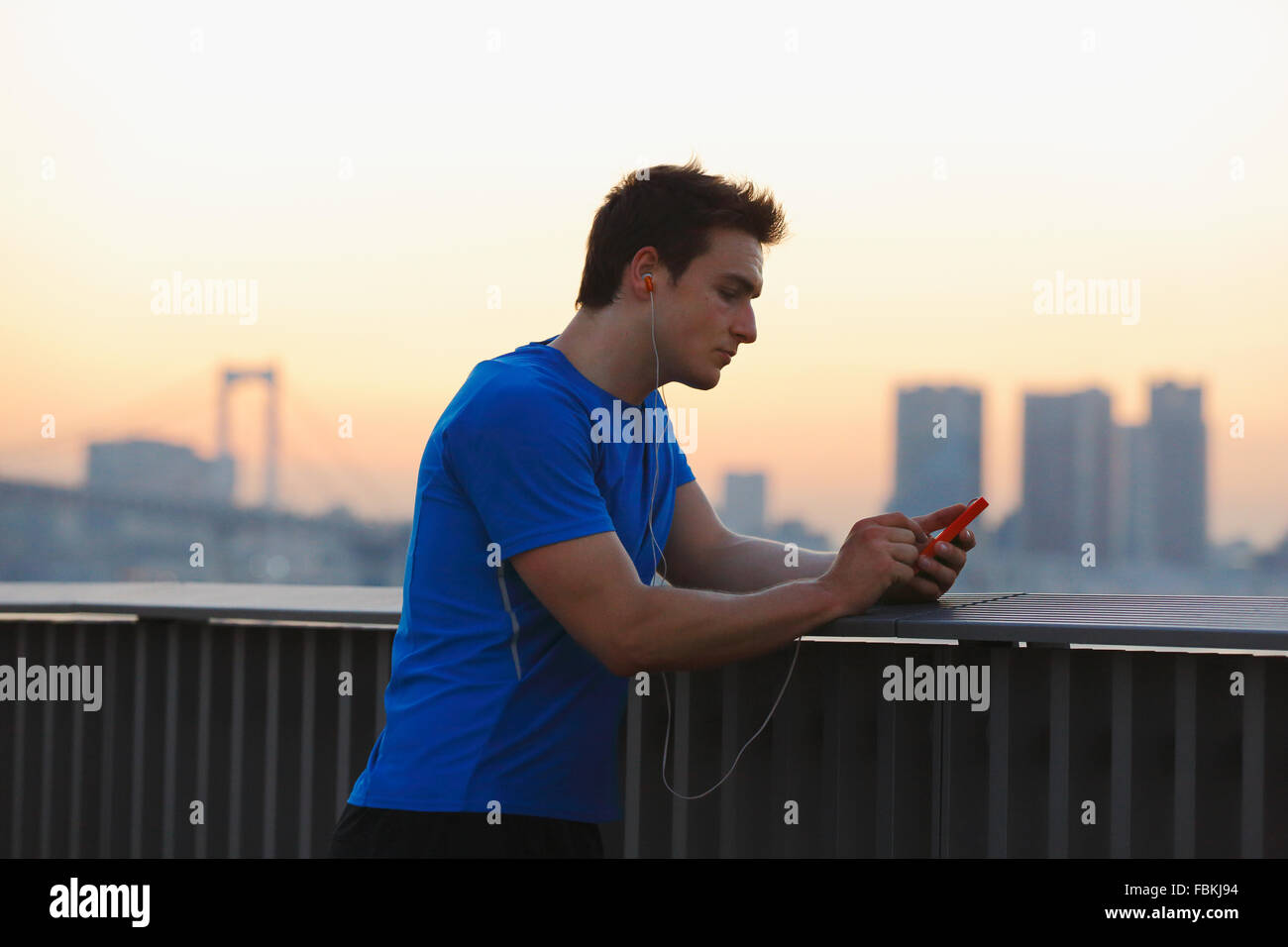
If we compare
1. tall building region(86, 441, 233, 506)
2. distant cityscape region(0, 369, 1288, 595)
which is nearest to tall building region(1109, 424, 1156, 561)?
distant cityscape region(0, 369, 1288, 595)

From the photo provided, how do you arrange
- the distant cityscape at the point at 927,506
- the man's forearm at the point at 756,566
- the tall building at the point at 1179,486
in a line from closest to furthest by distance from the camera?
1. the man's forearm at the point at 756,566
2. the distant cityscape at the point at 927,506
3. the tall building at the point at 1179,486

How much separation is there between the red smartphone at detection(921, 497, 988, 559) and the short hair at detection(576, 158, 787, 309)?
1.56 feet

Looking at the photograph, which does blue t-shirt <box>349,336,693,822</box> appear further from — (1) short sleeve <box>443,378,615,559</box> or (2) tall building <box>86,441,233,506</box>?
(2) tall building <box>86,441,233,506</box>

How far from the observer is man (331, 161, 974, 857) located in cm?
143

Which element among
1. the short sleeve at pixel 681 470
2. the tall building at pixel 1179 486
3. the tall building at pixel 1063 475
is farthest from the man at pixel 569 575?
the tall building at pixel 1179 486

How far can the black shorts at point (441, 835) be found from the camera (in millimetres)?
1462

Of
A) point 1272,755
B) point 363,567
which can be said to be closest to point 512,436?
point 1272,755

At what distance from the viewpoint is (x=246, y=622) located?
7.52 ft

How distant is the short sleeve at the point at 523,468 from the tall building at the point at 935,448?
25.9 meters

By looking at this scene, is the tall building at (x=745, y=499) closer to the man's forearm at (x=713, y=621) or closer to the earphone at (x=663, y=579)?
the earphone at (x=663, y=579)

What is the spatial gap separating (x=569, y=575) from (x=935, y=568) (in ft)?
1.85

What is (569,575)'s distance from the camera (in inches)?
55.7

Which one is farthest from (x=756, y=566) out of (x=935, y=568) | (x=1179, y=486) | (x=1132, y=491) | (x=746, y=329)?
(x=1132, y=491)

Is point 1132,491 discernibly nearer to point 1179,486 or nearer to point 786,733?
point 1179,486
